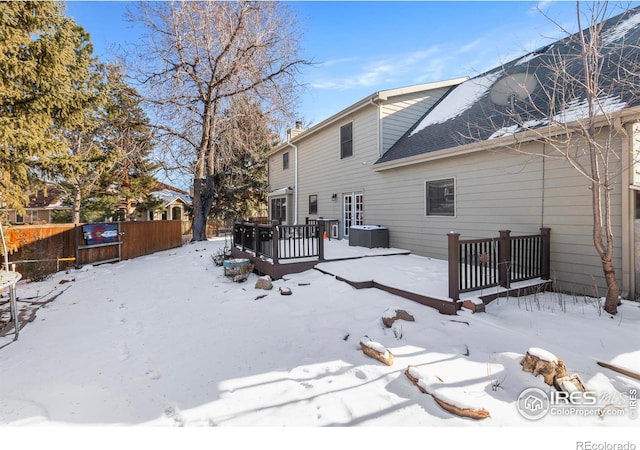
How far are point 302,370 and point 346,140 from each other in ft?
31.4

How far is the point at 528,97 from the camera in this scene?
6.34m

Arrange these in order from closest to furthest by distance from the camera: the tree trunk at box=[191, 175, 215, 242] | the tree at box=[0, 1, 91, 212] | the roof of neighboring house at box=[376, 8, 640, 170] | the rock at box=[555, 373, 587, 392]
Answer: the rock at box=[555, 373, 587, 392] → the roof of neighboring house at box=[376, 8, 640, 170] → the tree at box=[0, 1, 91, 212] → the tree trunk at box=[191, 175, 215, 242]

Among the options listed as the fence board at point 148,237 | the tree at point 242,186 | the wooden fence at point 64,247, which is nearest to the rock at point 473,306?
the wooden fence at point 64,247

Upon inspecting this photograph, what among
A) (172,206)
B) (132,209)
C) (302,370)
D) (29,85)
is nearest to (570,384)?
(302,370)

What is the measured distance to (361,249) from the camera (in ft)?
29.0

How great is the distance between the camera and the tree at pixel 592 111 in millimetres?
4035

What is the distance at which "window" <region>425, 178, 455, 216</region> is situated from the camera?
24.2 feet

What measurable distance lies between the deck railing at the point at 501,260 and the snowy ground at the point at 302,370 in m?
0.44

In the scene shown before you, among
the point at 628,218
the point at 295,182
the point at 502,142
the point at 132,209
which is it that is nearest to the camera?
the point at 628,218

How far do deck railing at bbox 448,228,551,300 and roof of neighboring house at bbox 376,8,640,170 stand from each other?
196cm

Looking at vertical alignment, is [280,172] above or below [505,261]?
above

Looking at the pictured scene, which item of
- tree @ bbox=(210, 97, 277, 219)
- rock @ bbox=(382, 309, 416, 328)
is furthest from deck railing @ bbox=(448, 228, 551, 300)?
tree @ bbox=(210, 97, 277, 219)

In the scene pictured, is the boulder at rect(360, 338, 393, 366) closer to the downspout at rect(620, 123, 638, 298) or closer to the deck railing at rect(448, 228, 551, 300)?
the deck railing at rect(448, 228, 551, 300)

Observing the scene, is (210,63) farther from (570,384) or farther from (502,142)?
(570,384)
